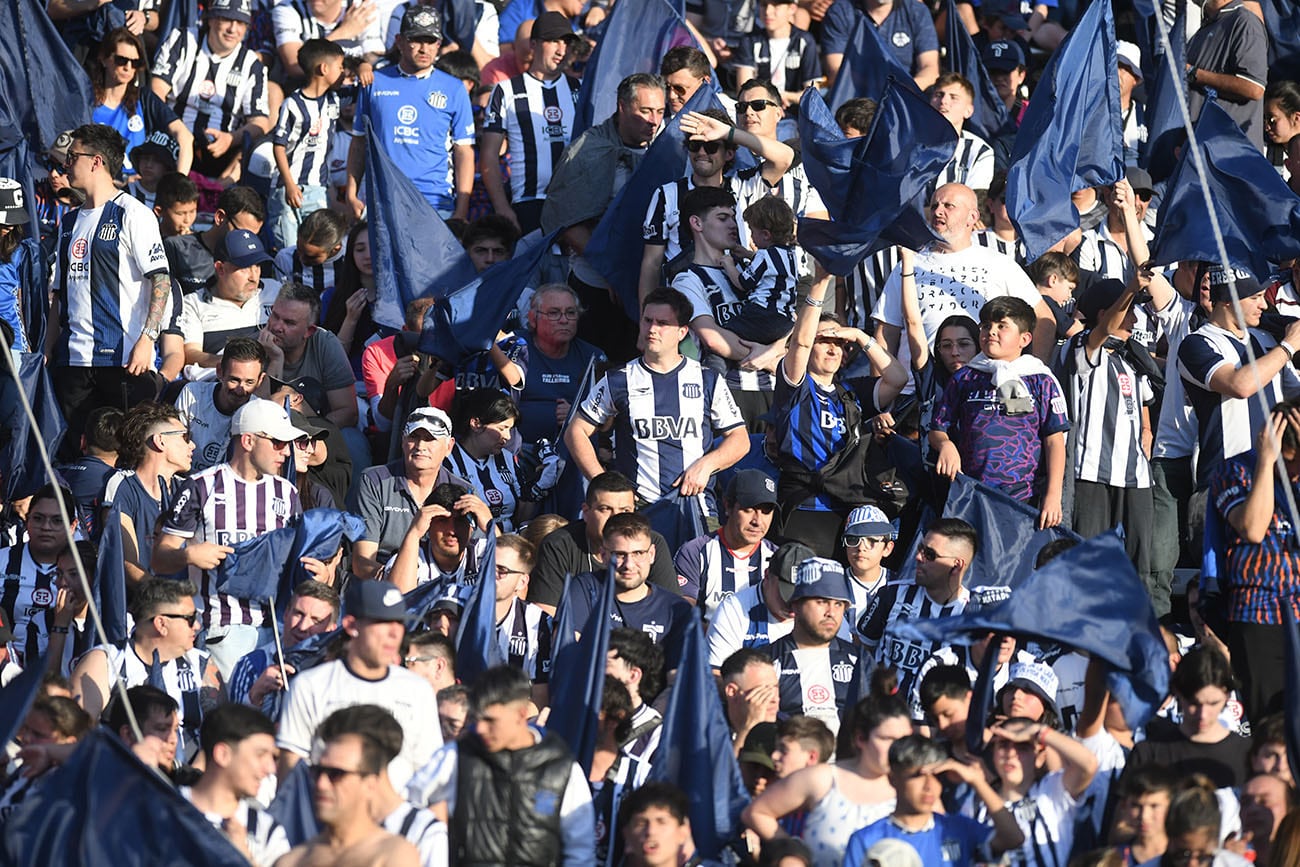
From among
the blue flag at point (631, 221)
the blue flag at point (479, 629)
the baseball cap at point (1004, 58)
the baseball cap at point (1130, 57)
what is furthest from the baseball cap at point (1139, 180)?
the blue flag at point (479, 629)

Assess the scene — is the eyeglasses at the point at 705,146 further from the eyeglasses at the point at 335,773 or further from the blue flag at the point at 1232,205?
the eyeglasses at the point at 335,773

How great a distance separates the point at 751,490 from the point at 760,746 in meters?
1.71

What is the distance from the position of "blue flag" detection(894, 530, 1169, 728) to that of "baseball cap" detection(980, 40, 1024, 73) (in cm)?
728

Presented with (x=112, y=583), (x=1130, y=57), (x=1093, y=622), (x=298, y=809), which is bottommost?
(x=112, y=583)

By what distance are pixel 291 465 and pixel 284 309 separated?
1.28 meters

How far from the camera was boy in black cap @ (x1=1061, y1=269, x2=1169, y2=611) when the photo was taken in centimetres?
1044

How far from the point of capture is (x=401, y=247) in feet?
37.9

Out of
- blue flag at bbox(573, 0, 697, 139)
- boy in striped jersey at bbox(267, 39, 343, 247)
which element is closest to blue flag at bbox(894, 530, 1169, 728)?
blue flag at bbox(573, 0, 697, 139)

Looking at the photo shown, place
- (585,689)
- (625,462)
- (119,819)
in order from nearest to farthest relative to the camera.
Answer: (119,819), (585,689), (625,462)

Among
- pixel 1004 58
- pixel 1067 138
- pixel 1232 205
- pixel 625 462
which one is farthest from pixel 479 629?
pixel 1004 58

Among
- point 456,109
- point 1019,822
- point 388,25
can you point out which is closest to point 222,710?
point 1019,822

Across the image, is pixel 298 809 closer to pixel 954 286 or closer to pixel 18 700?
pixel 18 700

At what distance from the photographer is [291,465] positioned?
1016cm

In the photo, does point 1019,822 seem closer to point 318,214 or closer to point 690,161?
point 690,161
